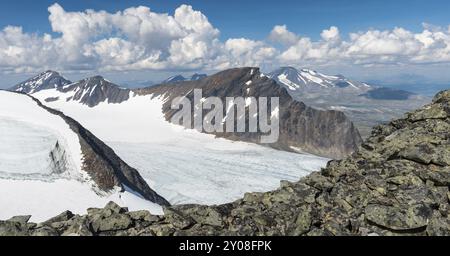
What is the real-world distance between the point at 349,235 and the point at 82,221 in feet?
47.7

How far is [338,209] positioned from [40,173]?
222ft

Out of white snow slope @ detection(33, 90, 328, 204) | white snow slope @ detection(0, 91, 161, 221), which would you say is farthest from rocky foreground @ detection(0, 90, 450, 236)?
white snow slope @ detection(33, 90, 328, 204)

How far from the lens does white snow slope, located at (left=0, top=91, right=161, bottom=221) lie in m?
65.2

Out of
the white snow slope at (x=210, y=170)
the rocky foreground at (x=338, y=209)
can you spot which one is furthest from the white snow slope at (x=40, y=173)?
the rocky foreground at (x=338, y=209)

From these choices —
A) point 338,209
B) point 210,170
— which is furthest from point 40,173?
point 210,170

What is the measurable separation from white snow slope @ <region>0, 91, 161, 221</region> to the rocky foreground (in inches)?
1686

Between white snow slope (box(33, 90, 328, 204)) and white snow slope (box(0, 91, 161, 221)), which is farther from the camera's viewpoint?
white snow slope (box(33, 90, 328, 204))

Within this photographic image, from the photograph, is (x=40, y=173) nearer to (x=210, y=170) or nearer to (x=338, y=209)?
(x=338, y=209)

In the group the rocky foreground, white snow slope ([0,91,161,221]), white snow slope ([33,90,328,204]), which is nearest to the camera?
the rocky foreground

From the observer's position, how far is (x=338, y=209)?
75.5 feet

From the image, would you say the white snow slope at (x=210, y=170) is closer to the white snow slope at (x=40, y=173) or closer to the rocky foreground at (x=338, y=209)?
the white snow slope at (x=40, y=173)

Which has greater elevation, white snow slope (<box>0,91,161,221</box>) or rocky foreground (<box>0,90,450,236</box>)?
rocky foreground (<box>0,90,450,236</box>)

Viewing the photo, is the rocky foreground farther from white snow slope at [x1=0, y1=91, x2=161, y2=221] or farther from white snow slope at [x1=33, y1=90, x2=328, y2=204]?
white snow slope at [x1=33, y1=90, x2=328, y2=204]

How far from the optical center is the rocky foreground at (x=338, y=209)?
69.3ft
